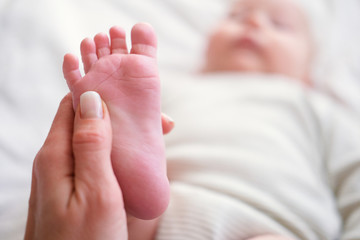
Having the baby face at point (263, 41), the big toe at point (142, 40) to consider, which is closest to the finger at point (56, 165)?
the big toe at point (142, 40)

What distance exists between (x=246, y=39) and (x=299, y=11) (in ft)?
0.85

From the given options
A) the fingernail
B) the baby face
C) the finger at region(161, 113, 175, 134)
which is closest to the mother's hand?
the fingernail

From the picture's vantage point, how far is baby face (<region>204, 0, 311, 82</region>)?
3.31 feet

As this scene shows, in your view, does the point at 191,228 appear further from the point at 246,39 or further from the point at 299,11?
the point at 299,11

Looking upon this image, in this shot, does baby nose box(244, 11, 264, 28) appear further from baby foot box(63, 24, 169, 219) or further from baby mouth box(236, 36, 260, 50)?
baby foot box(63, 24, 169, 219)

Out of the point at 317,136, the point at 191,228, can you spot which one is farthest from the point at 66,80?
the point at 317,136

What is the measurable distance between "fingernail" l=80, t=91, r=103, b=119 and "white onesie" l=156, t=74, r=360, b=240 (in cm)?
A: 25

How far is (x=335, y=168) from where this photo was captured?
81 centimetres

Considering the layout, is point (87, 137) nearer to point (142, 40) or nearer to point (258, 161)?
point (142, 40)

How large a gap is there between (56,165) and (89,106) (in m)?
0.07

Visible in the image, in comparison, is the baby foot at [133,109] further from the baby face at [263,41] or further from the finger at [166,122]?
the baby face at [263,41]

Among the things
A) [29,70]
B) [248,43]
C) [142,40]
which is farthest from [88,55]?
[248,43]

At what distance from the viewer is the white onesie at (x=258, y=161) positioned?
0.63m

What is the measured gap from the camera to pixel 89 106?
0.44m
